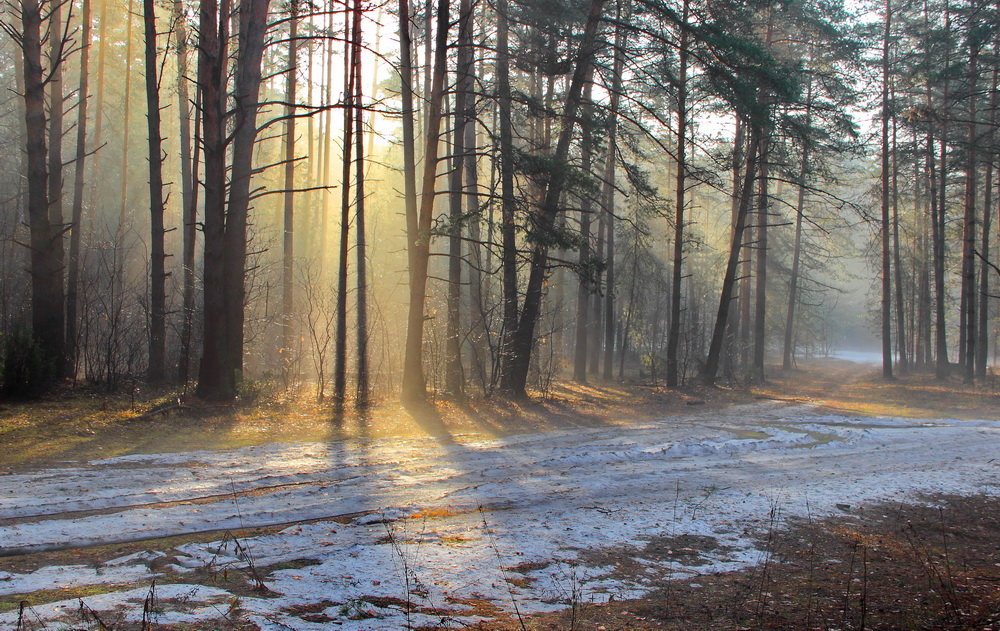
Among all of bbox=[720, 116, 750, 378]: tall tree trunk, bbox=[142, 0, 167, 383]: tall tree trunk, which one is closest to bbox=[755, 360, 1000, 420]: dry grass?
bbox=[720, 116, 750, 378]: tall tree trunk

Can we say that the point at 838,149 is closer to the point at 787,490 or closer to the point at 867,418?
the point at 867,418

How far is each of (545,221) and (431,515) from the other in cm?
843

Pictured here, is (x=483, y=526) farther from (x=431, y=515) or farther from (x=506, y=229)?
(x=506, y=229)

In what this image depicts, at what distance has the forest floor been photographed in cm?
404

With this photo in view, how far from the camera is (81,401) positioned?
11.3 m

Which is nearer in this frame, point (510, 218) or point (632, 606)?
point (632, 606)

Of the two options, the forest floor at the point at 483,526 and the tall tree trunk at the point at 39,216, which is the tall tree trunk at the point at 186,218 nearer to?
the tall tree trunk at the point at 39,216

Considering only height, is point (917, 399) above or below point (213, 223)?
below

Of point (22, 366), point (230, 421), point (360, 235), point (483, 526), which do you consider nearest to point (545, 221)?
point (360, 235)

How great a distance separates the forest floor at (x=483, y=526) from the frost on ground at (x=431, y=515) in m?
0.03

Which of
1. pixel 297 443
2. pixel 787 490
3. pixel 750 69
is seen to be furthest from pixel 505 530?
pixel 750 69

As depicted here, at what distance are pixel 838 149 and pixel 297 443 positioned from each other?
1488 centimetres

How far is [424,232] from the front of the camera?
1281cm

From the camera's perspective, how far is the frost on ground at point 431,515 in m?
4.04
